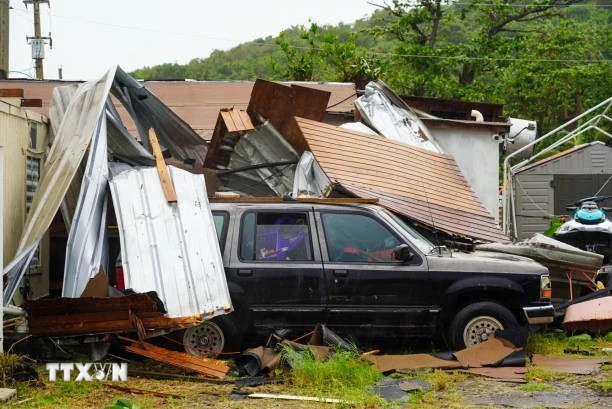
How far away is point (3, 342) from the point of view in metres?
8.26

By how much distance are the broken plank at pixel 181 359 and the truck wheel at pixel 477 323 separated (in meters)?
2.48

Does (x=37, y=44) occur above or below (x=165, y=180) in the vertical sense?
above

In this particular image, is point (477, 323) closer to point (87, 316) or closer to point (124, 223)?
point (124, 223)

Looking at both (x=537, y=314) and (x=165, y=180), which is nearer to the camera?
(x=537, y=314)

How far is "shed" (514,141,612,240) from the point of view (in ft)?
69.6

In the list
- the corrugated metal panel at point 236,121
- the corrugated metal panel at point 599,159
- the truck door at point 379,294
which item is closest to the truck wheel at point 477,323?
the truck door at point 379,294

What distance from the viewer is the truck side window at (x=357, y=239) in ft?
31.2

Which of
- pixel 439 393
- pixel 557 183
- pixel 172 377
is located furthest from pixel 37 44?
pixel 439 393

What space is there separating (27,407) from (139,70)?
55.0 m

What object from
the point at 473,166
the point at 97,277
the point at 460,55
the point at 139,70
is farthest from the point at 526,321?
the point at 139,70

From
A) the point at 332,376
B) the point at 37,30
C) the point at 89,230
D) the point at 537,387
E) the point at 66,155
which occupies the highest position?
A: the point at 37,30

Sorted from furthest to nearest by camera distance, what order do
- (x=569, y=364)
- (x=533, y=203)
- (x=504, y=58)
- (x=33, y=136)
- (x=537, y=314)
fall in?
(x=504, y=58) < (x=533, y=203) < (x=33, y=136) < (x=537, y=314) < (x=569, y=364)

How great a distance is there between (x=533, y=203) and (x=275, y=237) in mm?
13073

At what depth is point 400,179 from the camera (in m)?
11.8
